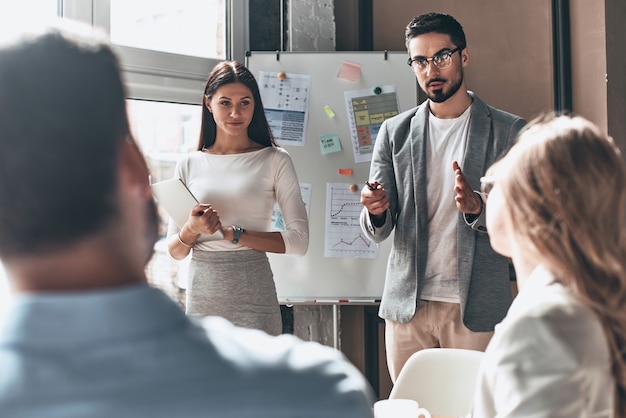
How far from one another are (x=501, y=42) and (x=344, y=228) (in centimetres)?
132

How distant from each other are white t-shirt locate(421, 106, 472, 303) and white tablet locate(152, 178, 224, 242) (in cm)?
79

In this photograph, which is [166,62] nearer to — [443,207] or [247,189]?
[247,189]

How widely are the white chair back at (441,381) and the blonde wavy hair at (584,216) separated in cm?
102

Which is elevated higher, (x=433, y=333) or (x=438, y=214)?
(x=438, y=214)

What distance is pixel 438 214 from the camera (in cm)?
277

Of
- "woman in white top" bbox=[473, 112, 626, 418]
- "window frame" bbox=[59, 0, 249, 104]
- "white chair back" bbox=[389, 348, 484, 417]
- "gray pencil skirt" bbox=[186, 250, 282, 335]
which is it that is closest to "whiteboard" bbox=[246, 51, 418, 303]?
"window frame" bbox=[59, 0, 249, 104]

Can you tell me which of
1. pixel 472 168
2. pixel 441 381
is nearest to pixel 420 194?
pixel 472 168

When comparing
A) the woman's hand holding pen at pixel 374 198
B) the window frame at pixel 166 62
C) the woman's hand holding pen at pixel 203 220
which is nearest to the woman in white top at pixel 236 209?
the woman's hand holding pen at pixel 203 220

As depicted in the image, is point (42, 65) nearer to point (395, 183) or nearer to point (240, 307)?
point (240, 307)

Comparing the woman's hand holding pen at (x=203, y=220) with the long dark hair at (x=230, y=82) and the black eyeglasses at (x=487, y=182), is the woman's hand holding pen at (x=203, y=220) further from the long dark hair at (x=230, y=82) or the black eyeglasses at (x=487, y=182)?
the black eyeglasses at (x=487, y=182)

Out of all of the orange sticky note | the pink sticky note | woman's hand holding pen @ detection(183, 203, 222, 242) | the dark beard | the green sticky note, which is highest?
the pink sticky note

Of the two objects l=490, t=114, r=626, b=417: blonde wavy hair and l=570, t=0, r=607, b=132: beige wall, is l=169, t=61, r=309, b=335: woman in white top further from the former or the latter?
l=570, t=0, r=607, b=132: beige wall

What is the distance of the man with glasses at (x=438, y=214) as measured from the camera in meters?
2.70

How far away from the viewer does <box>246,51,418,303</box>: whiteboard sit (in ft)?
11.8
